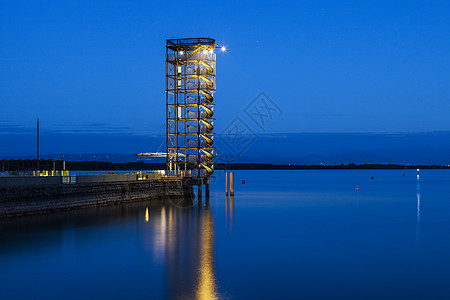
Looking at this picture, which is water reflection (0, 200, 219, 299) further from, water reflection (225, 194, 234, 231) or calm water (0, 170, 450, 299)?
water reflection (225, 194, 234, 231)

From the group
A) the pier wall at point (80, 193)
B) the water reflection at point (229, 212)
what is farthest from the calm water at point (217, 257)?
the pier wall at point (80, 193)

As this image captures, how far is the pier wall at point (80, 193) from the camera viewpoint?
29997 mm

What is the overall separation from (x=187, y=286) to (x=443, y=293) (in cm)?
865

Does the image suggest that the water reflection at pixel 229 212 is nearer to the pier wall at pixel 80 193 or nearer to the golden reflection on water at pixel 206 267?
the golden reflection on water at pixel 206 267

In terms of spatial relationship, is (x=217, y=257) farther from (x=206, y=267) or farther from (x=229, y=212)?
(x=229, y=212)

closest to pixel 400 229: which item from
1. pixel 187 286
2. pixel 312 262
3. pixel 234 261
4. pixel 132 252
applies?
pixel 312 262

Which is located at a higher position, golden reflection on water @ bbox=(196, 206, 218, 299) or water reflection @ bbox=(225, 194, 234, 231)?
water reflection @ bbox=(225, 194, 234, 231)

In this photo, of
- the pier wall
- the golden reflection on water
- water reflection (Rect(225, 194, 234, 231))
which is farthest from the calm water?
the pier wall

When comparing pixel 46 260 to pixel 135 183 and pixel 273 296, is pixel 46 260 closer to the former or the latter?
pixel 273 296

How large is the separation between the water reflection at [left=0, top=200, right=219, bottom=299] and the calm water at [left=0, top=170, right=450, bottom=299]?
53 mm

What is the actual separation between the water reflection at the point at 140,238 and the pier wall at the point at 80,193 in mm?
800

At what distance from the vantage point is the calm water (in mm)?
16547

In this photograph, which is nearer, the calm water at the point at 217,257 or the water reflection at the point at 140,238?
the calm water at the point at 217,257

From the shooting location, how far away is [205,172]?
49312 mm
